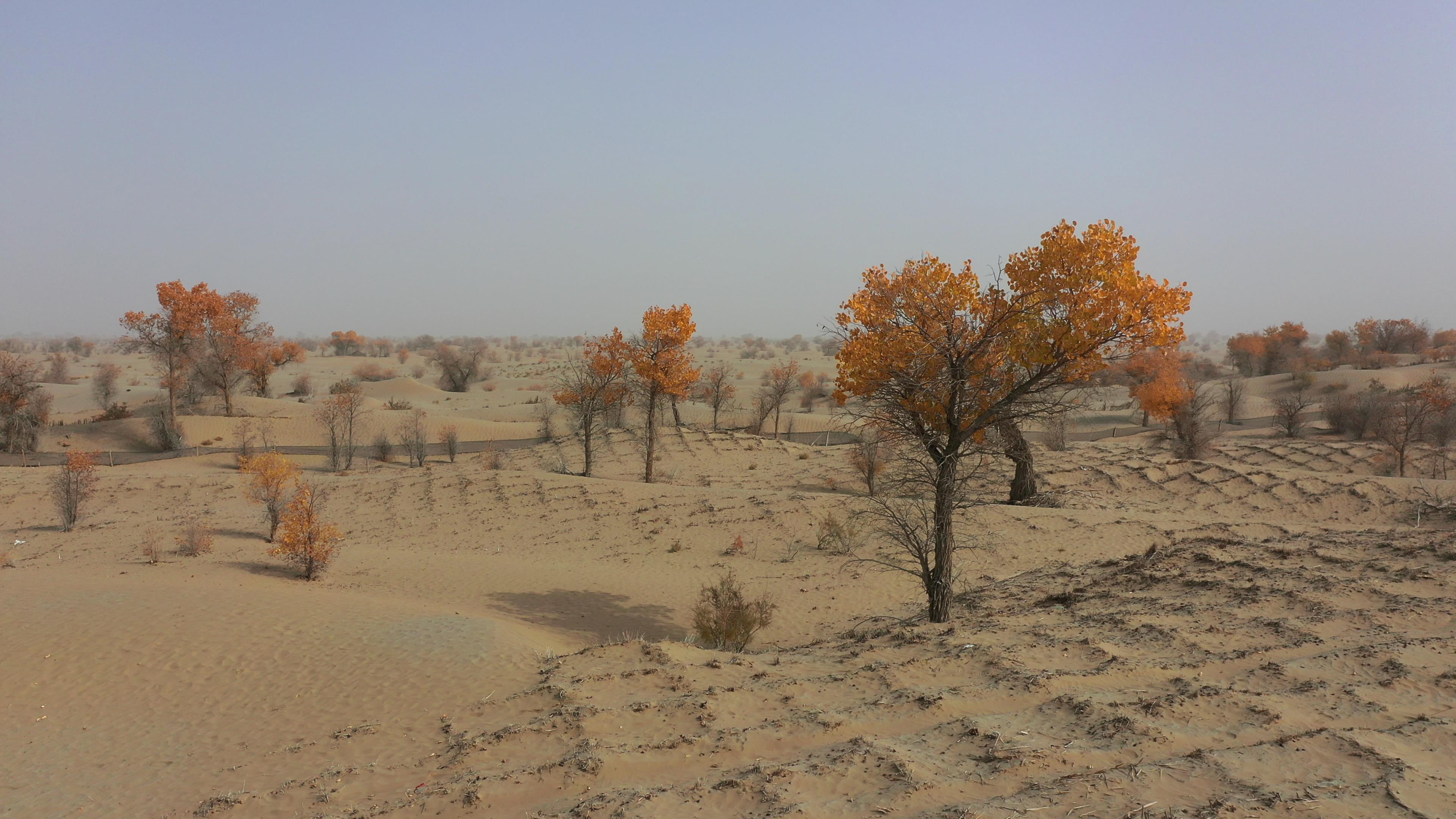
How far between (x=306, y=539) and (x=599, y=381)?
37.1ft

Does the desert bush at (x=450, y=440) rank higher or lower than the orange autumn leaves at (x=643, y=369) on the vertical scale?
lower

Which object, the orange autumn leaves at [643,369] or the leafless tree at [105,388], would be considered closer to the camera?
the orange autumn leaves at [643,369]

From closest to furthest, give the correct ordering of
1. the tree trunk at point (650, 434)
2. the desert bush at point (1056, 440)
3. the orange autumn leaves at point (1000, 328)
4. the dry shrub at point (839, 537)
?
1. the orange autumn leaves at point (1000, 328)
2. the dry shrub at point (839, 537)
3. the tree trunk at point (650, 434)
4. the desert bush at point (1056, 440)

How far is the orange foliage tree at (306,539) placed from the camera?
47.9 feet

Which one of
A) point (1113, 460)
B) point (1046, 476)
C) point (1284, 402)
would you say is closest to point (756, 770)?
point (1046, 476)

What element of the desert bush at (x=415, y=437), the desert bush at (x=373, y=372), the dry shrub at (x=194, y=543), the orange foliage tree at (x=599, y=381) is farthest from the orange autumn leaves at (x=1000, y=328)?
the desert bush at (x=373, y=372)

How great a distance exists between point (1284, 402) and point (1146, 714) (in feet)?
126

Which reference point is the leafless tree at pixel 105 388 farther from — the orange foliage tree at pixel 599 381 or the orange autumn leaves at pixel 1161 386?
the orange autumn leaves at pixel 1161 386

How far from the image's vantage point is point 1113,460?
2270cm

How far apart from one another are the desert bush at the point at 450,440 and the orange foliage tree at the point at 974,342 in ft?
80.3

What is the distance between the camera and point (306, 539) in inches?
575

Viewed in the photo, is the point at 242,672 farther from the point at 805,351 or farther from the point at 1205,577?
Answer: the point at 805,351

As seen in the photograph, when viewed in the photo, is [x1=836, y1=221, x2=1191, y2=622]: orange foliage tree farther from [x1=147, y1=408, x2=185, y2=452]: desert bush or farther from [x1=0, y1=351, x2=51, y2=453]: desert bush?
[x1=0, y1=351, x2=51, y2=453]: desert bush

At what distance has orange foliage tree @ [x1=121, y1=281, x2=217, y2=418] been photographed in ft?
117
